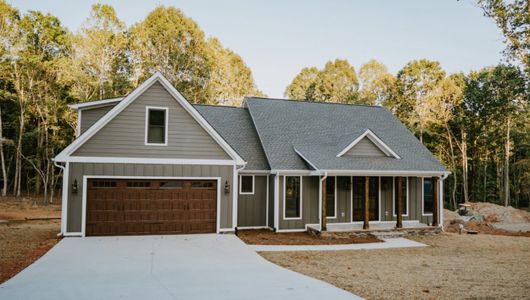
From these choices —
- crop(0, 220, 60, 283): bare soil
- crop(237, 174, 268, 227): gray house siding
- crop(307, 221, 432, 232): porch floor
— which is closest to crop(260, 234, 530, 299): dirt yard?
crop(307, 221, 432, 232): porch floor

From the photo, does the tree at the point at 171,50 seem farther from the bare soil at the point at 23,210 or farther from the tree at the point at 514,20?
the tree at the point at 514,20

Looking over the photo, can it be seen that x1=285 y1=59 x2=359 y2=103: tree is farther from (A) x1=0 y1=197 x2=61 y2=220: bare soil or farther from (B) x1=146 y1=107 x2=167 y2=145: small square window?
(B) x1=146 y1=107 x2=167 y2=145: small square window

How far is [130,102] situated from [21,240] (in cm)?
578

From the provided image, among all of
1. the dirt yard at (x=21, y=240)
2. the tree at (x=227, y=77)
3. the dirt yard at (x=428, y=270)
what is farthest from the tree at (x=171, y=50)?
the dirt yard at (x=428, y=270)

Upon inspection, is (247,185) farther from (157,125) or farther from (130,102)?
(130,102)

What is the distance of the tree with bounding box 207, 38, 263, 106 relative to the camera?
3378 cm

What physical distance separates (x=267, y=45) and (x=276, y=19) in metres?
8.82

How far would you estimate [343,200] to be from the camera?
17156 mm

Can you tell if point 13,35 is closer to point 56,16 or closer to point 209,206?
point 56,16

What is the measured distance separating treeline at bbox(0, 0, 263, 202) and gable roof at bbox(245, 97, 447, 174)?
13.2 metres

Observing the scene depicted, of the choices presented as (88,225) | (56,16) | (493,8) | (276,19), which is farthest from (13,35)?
(493,8)

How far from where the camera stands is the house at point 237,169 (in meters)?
13.3

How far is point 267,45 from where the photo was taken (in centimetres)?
2900

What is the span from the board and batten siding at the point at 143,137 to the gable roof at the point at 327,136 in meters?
3.46
